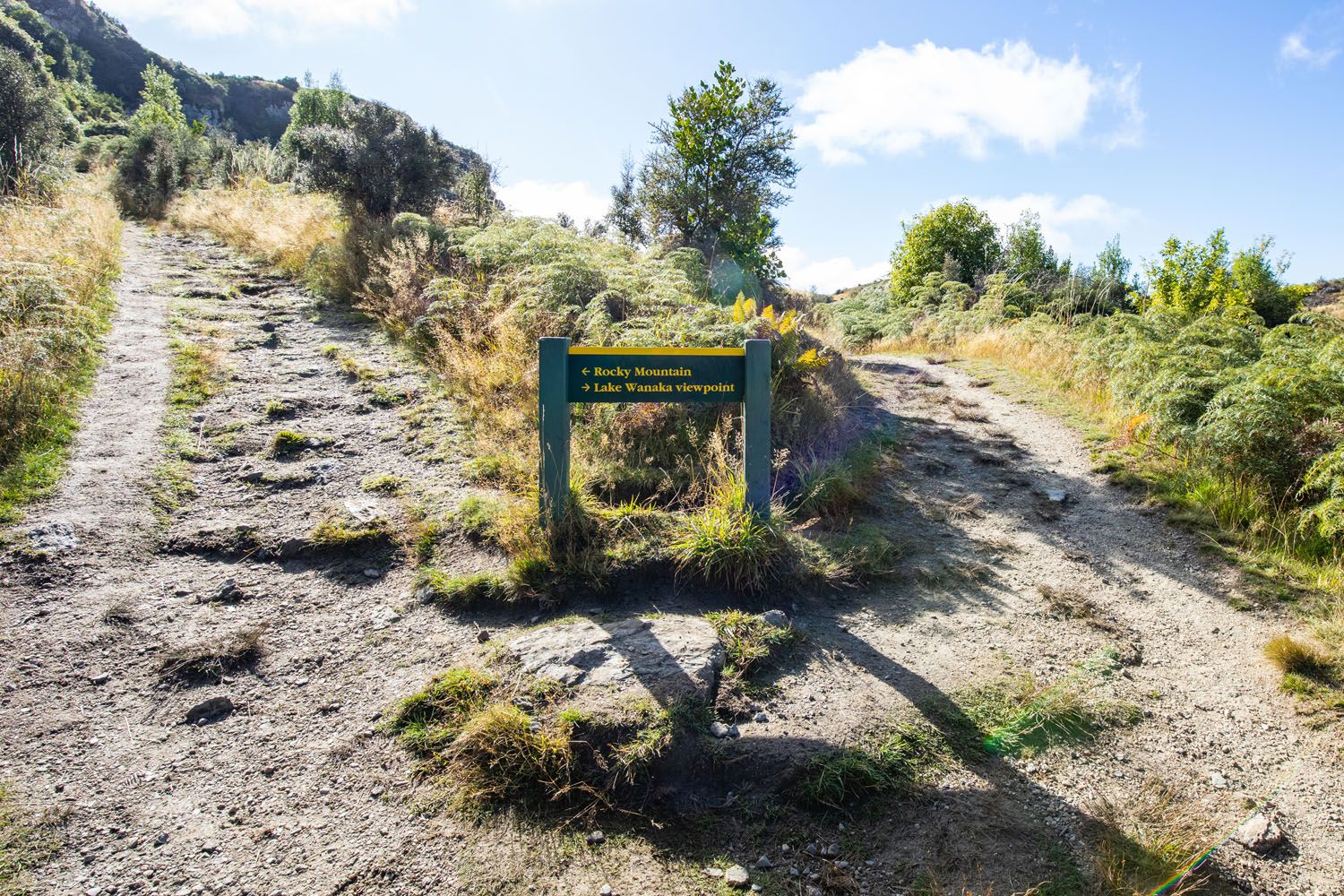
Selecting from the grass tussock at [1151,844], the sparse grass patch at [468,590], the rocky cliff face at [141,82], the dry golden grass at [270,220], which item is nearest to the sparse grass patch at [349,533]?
the sparse grass patch at [468,590]

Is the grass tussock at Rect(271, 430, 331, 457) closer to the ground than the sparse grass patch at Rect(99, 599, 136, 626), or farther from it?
farther from it

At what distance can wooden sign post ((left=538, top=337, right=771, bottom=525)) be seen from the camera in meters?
5.13

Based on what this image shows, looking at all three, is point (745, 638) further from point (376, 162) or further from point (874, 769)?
point (376, 162)

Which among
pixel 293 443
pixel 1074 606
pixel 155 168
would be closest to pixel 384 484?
pixel 293 443

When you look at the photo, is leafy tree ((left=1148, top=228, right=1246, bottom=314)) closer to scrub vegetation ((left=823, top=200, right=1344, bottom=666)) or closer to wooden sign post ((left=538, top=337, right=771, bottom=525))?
scrub vegetation ((left=823, top=200, right=1344, bottom=666))

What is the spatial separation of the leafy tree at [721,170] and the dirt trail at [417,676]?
985cm

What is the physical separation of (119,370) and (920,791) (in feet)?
30.0

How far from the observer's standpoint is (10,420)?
5.99 metres

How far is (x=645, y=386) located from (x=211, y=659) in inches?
128

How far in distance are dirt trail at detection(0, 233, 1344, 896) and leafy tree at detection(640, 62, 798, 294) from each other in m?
9.85

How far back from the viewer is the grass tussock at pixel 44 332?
18.9 feet

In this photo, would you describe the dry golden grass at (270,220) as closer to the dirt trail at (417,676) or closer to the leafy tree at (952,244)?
the dirt trail at (417,676)

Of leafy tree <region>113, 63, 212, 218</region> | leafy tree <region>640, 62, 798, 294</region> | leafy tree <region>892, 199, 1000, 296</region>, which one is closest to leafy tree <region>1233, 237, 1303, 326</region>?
leafy tree <region>892, 199, 1000, 296</region>

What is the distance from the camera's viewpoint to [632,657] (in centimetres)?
406
